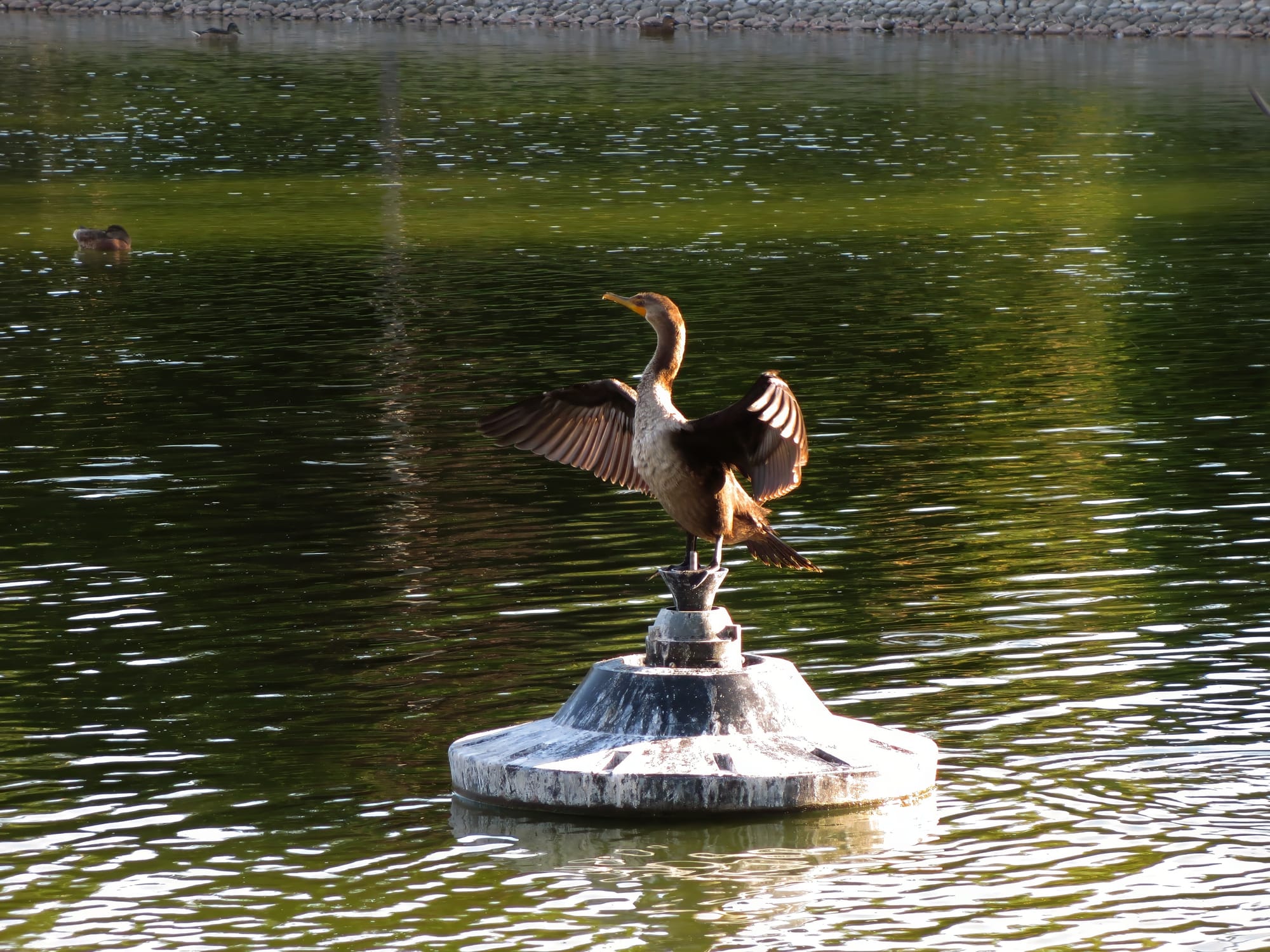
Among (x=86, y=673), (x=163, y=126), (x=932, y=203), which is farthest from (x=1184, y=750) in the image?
(x=163, y=126)

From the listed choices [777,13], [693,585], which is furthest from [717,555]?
[777,13]

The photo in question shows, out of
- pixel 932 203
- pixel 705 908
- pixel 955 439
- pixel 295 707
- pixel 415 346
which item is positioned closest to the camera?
pixel 705 908

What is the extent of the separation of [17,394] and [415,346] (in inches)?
158

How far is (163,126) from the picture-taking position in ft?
164

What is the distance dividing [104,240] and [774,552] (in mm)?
21205

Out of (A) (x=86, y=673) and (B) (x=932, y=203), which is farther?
(B) (x=932, y=203)

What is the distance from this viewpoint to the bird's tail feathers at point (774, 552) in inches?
412

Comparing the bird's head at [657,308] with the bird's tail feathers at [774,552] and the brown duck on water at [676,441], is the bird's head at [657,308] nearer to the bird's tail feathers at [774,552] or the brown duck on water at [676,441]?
the brown duck on water at [676,441]

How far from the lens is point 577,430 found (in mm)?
10711

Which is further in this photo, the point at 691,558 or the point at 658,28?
the point at 658,28

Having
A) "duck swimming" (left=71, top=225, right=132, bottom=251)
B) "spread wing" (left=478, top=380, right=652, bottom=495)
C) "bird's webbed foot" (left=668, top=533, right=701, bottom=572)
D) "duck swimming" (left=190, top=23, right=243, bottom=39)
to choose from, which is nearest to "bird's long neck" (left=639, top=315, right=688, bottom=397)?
"spread wing" (left=478, top=380, right=652, bottom=495)

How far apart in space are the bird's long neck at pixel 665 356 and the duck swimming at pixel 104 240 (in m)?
21.1

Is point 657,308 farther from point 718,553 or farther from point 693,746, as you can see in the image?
point 693,746

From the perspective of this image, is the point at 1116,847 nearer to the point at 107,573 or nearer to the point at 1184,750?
the point at 1184,750
